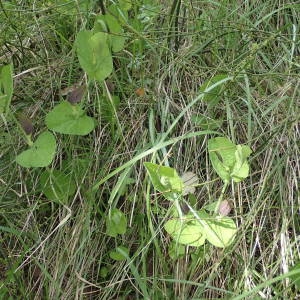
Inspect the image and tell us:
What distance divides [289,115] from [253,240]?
29cm

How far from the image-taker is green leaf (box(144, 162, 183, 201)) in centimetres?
108

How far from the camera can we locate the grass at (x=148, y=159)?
114 centimetres

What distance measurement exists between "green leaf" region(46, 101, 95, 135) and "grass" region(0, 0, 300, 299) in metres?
0.07

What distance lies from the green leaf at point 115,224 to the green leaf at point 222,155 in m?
0.21

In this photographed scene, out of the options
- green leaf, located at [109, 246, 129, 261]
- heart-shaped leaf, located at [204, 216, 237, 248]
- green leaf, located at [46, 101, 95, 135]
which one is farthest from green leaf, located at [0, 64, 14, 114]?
heart-shaped leaf, located at [204, 216, 237, 248]

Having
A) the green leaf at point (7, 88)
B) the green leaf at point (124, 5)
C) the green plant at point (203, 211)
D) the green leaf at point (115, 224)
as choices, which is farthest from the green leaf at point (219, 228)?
the green leaf at point (124, 5)

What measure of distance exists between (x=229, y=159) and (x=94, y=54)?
348mm

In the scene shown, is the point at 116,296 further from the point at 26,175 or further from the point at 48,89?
the point at 48,89

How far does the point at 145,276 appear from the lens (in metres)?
1.11

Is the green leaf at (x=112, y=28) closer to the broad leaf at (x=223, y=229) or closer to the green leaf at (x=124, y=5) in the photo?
the green leaf at (x=124, y=5)

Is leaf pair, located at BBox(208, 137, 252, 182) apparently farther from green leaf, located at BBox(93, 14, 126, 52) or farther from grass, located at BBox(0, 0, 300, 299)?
green leaf, located at BBox(93, 14, 126, 52)

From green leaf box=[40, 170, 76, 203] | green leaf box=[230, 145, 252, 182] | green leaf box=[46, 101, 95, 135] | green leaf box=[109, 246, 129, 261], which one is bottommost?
green leaf box=[109, 246, 129, 261]

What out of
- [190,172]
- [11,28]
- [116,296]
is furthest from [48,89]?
[116,296]

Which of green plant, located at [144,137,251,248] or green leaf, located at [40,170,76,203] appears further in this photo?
green leaf, located at [40,170,76,203]
